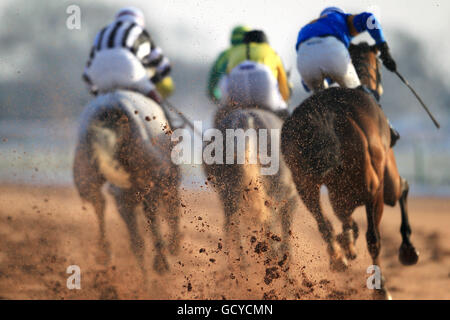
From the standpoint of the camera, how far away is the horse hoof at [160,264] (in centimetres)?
445

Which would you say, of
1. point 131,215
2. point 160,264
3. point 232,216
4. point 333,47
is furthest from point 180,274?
point 333,47

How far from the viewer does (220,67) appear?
17.6 ft

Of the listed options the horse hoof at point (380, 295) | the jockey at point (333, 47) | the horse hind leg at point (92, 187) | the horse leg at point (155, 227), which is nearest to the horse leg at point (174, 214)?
the horse leg at point (155, 227)

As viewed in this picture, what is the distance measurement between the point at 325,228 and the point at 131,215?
4.98ft

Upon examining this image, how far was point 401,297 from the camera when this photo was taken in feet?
14.6

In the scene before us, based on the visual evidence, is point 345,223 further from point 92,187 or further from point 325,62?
point 92,187

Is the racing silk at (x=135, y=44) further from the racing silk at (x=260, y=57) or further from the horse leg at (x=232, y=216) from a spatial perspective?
the horse leg at (x=232, y=216)

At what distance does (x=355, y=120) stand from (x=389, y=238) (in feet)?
14.1

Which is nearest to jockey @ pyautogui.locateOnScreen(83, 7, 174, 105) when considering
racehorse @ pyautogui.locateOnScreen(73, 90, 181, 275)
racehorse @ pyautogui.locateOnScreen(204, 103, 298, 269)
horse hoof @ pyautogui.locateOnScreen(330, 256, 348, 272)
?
racehorse @ pyautogui.locateOnScreen(73, 90, 181, 275)

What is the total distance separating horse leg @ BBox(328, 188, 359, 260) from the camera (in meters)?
3.82

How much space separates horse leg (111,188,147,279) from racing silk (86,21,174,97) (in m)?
1.07

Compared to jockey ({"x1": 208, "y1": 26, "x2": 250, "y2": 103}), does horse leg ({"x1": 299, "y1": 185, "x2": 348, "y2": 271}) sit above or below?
below

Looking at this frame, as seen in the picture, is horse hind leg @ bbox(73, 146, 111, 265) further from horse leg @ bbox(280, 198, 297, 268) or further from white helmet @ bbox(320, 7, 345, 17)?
white helmet @ bbox(320, 7, 345, 17)

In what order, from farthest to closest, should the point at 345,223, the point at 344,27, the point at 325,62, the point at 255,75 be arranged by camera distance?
the point at 255,75
the point at 344,27
the point at 325,62
the point at 345,223
